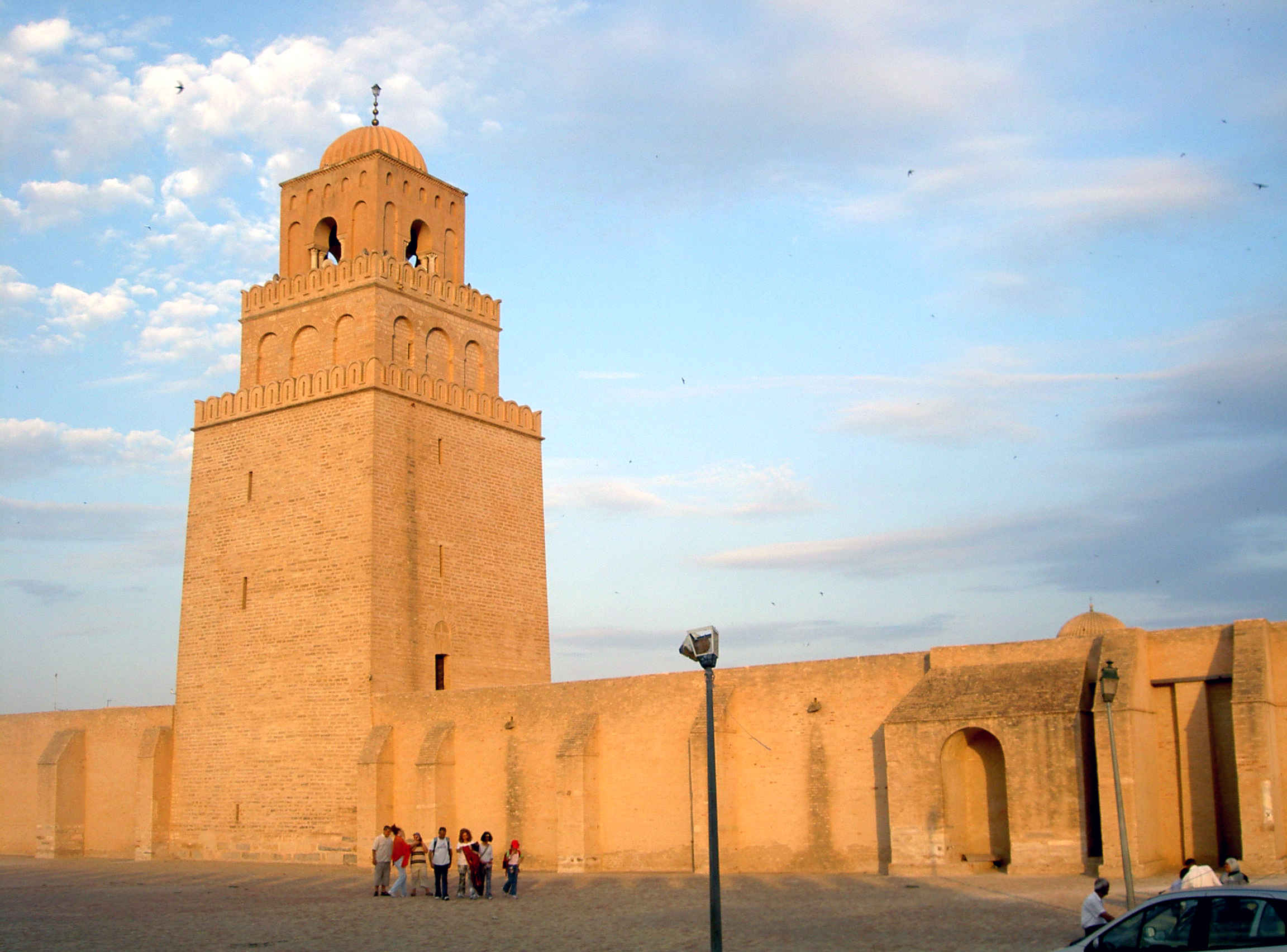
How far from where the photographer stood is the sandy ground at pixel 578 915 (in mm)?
12461

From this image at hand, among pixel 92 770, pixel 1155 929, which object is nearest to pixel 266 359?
pixel 92 770

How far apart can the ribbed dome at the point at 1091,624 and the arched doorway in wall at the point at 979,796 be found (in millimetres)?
3177

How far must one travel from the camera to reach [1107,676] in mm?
13547

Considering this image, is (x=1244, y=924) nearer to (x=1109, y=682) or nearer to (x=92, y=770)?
(x=1109, y=682)

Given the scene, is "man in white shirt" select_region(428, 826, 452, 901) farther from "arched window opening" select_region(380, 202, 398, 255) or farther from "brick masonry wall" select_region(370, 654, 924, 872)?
"arched window opening" select_region(380, 202, 398, 255)

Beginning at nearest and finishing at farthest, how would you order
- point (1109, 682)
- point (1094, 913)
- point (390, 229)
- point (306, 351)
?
point (1094, 913) → point (1109, 682) → point (306, 351) → point (390, 229)

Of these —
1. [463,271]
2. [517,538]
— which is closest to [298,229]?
[463,271]

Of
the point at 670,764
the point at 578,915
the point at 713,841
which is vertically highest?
the point at 670,764

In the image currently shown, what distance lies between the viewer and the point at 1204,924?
25.6ft

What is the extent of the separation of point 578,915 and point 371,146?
1829 centimetres

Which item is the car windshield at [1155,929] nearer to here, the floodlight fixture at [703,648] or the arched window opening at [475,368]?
the floodlight fixture at [703,648]

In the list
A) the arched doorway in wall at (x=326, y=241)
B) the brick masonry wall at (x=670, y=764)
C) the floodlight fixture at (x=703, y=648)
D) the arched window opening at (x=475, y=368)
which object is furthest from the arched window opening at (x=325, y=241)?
the floodlight fixture at (x=703, y=648)

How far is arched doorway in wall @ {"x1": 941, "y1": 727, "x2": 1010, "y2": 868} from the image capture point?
1745 centimetres

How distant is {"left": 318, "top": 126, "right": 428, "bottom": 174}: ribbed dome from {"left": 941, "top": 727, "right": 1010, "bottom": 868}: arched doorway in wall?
1735 cm
